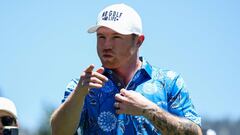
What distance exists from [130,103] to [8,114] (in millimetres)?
2335

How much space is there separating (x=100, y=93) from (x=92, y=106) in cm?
16

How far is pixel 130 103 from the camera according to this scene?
9.55m

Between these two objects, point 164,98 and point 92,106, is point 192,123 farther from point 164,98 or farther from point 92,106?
point 92,106

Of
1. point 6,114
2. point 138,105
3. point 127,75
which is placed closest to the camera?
point 138,105

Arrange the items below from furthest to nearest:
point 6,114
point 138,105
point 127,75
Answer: point 6,114
point 127,75
point 138,105

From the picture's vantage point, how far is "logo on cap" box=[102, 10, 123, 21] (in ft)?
33.1

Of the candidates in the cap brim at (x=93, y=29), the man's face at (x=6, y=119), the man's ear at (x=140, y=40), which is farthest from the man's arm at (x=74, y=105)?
the man's face at (x=6, y=119)

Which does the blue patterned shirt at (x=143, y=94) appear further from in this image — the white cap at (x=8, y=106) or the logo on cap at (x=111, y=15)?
the white cap at (x=8, y=106)

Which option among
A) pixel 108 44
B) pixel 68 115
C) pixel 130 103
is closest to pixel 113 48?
pixel 108 44

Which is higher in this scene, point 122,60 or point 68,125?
point 122,60

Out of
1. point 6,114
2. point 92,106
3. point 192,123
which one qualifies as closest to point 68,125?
point 92,106

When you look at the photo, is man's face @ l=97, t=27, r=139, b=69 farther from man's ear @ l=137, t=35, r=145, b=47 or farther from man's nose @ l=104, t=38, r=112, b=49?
man's ear @ l=137, t=35, r=145, b=47

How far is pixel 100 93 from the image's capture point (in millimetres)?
10117

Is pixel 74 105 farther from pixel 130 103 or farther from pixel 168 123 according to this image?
pixel 168 123
